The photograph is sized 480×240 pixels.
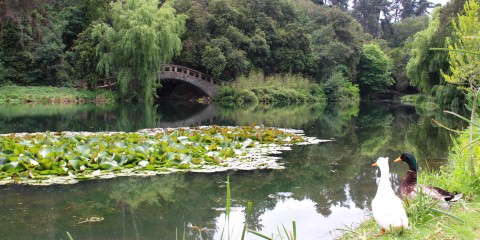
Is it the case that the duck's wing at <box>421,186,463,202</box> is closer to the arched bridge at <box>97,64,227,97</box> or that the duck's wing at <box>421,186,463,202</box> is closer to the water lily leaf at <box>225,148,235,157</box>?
the water lily leaf at <box>225,148,235,157</box>

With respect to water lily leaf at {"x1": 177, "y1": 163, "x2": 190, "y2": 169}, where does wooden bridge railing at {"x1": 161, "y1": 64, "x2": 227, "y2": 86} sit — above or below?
above

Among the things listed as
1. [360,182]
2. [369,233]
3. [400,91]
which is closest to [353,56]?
[400,91]

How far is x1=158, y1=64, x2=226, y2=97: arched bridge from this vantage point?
28.6 metres

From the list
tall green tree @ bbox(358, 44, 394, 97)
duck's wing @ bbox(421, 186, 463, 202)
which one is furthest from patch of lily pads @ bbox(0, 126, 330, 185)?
tall green tree @ bbox(358, 44, 394, 97)

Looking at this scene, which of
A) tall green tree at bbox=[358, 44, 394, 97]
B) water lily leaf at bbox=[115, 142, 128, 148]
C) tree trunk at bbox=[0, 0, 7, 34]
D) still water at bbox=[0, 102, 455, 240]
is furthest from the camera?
tall green tree at bbox=[358, 44, 394, 97]

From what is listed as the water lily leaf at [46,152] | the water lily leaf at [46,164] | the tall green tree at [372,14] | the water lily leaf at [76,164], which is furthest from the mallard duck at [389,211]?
the tall green tree at [372,14]

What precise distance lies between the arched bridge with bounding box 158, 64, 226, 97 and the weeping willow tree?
9.81ft

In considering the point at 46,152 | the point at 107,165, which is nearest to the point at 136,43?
the point at 46,152

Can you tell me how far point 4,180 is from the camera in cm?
568

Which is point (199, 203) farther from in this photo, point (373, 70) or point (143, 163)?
point (373, 70)

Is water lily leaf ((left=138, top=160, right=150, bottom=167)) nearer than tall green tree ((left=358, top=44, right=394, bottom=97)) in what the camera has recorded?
Yes

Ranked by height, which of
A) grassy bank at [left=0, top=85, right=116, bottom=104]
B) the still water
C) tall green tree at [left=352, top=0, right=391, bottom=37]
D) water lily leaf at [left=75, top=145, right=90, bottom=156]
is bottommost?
the still water

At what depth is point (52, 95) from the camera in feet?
79.9

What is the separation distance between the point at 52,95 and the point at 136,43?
5.48 metres
